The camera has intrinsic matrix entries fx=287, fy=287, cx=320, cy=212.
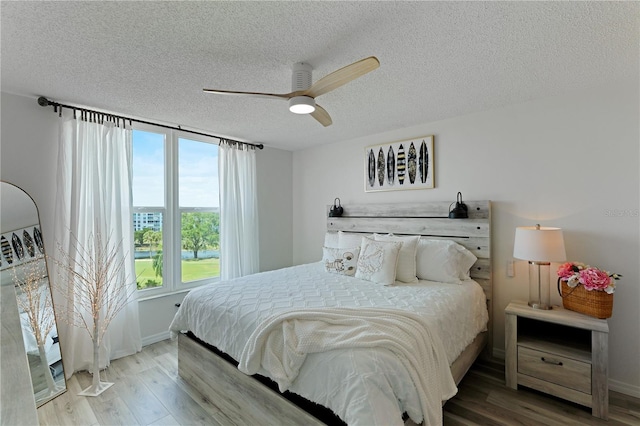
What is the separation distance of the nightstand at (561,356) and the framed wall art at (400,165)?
5.21 feet

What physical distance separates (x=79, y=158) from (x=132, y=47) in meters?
1.51

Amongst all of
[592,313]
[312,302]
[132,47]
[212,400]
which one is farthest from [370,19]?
[212,400]

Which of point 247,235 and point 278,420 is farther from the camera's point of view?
point 247,235

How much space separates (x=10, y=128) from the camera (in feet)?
7.95

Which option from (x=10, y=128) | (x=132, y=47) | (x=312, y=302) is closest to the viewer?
(x=132, y=47)

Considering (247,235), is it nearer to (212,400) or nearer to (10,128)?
(212,400)

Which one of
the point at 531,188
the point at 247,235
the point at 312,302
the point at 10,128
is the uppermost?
the point at 10,128

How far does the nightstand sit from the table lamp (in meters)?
0.21

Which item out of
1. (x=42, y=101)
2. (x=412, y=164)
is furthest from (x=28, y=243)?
(x=412, y=164)

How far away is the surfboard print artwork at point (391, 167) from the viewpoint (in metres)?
3.56

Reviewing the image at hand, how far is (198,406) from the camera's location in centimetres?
214

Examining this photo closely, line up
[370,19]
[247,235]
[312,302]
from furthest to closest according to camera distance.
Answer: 1. [247,235]
2. [312,302]
3. [370,19]

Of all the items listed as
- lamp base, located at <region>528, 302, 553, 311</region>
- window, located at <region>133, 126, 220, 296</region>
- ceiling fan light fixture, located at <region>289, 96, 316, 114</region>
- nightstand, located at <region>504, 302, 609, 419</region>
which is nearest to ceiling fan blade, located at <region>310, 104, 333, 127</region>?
ceiling fan light fixture, located at <region>289, 96, 316, 114</region>

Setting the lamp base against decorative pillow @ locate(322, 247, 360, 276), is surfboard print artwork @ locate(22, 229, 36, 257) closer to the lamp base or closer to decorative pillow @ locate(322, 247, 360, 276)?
decorative pillow @ locate(322, 247, 360, 276)
